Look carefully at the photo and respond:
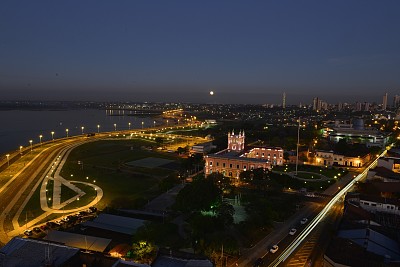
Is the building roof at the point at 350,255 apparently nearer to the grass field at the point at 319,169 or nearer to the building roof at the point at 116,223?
the building roof at the point at 116,223

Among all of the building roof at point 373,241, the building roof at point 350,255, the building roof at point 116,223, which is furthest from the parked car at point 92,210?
the building roof at point 373,241

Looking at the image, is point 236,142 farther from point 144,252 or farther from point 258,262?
point 144,252

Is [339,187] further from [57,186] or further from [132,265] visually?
[57,186]

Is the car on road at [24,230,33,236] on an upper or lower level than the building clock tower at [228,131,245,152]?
lower

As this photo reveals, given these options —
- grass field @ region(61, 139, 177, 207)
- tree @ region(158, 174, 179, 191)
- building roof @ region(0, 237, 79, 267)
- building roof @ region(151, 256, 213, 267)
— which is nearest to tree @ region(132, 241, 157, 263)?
building roof @ region(151, 256, 213, 267)

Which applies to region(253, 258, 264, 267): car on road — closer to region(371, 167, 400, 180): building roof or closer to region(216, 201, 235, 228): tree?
region(216, 201, 235, 228): tree

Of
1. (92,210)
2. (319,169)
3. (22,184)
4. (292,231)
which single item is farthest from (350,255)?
(22,184)
